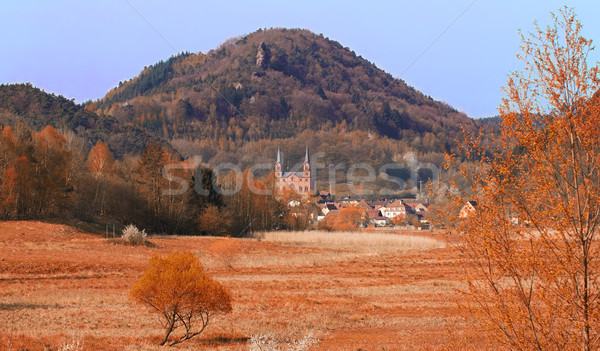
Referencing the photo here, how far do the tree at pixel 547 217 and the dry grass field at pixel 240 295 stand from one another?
5.67ft

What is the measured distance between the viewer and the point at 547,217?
31.4ft

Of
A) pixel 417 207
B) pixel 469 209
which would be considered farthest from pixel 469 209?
pixel 417 207

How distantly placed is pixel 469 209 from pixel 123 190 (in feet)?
210

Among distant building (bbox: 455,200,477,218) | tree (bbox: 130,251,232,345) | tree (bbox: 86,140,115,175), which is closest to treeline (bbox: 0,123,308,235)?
tree (bbox: 86,140,115,175)

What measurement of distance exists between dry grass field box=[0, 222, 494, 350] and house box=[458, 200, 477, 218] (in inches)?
53.7

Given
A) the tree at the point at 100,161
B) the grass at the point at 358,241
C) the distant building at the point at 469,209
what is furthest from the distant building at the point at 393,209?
the distant building at the point at 469,209

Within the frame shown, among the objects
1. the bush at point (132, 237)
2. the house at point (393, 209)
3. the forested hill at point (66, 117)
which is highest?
the forested hill at point (66, 117)

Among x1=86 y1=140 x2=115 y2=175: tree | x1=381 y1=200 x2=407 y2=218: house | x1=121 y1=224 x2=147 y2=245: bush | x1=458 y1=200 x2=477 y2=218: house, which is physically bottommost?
x1=121 y1=224 x2=147 y2=245: bush

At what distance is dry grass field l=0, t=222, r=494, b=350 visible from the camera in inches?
672

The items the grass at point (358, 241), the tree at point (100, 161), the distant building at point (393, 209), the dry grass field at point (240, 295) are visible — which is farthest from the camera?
the distant building at point (393, 209)

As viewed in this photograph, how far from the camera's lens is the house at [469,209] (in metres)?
10.0

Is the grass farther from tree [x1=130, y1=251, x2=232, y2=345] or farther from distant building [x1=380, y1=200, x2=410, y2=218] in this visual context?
distant building [x1=380, y1=200, x2=410, y2=218]

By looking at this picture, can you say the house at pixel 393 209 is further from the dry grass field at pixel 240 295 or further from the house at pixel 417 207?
the dry grass field at pixel 240 295

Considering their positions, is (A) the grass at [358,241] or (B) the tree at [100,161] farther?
(B) the tree at [100,161]
